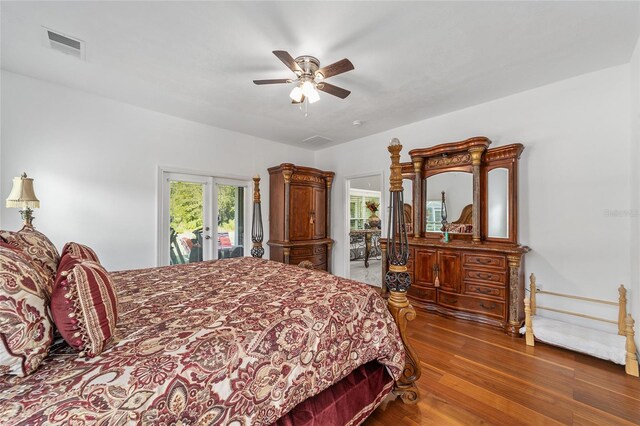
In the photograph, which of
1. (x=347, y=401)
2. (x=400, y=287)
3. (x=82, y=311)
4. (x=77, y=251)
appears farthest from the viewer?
(x=400, y=287)

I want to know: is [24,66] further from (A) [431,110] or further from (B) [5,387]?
(A) [431,110]

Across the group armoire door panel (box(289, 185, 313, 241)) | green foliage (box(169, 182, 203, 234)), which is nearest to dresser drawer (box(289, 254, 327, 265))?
armoire door panel (box(289, 185, 313, 241))

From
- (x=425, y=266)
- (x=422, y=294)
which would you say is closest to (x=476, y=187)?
(x=425, y=266)

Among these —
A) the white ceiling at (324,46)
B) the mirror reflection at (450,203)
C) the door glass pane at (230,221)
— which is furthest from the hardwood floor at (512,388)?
the door glass pane at (230,221)

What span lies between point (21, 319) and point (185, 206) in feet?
11.1

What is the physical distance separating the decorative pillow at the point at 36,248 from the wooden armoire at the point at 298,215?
316cm

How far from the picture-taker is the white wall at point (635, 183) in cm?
218

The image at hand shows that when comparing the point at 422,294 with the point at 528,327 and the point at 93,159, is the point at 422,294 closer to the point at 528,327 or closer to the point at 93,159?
the point at 528,327

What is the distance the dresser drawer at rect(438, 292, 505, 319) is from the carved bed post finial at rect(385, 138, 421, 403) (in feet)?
5.61

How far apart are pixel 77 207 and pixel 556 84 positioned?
566 cm

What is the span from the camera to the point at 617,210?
8.30ft

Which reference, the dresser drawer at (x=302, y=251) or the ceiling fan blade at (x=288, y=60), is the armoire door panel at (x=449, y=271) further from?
the ceiling fan blade at (x=288, y=60)

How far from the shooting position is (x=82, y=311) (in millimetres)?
921

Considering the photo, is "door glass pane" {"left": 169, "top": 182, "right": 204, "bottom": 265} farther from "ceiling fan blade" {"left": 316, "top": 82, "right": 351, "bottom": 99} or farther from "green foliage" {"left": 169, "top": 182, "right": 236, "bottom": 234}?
"ceiling fan blade" {"left": 316, "top": 82, "right": 351, "bottom": 99}
